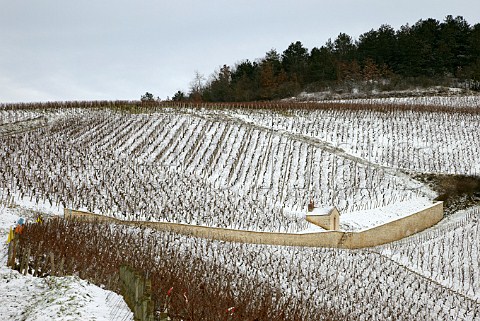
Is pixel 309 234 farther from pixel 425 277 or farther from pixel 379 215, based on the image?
pixel 379 215

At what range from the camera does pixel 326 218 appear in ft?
78.1

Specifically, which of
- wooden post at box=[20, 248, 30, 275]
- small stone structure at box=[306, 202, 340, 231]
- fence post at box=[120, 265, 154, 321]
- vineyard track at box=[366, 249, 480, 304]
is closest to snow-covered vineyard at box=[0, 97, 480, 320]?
vineyard track at box=[366, 249, 480, 304]

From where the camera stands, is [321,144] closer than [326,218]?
No

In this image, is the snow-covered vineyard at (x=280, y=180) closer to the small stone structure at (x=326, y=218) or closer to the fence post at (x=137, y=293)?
the small stone structure at (x=326, y=218)

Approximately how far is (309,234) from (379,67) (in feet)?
162

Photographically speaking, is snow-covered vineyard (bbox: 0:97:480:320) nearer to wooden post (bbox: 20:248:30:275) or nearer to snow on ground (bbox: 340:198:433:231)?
snow on ground (bbox: 340:198:433:231)

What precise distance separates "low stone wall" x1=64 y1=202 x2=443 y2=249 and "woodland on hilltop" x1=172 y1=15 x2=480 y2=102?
128 ft

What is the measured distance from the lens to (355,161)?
32.2 meters

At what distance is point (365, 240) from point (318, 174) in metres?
7.35

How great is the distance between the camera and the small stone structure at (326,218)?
23.7 m

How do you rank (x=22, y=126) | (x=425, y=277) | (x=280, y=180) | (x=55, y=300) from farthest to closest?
(x=22, y=126) < (x=280, y=180) < (x=425, y=277) < (x=55, y=300)

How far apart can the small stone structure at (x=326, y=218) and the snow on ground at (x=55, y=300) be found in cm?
1446

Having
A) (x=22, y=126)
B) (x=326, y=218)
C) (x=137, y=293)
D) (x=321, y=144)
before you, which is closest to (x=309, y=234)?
(x=326, y=218)

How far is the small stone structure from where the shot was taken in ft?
77.8
